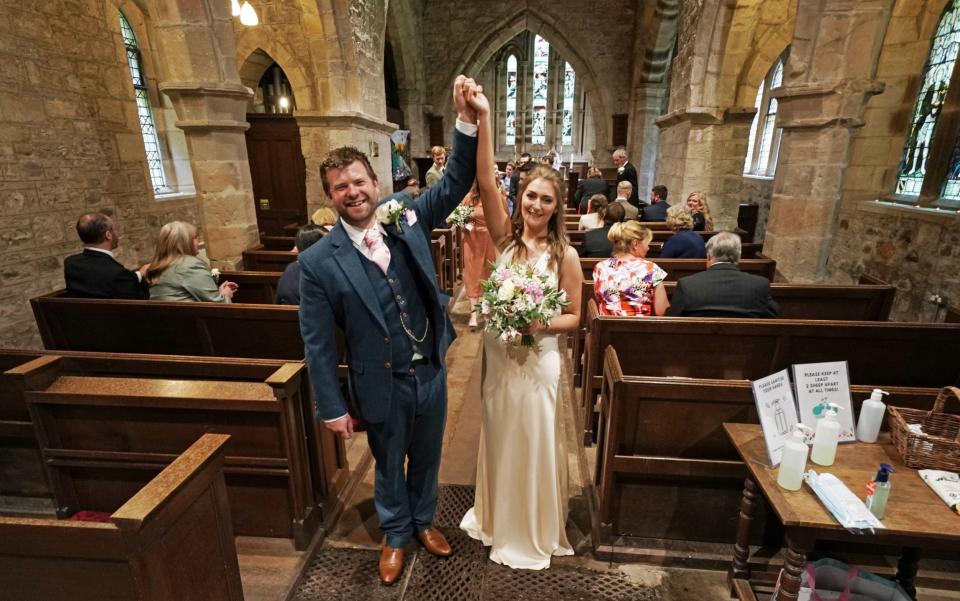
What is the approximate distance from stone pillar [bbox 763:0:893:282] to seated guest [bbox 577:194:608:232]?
2088mm

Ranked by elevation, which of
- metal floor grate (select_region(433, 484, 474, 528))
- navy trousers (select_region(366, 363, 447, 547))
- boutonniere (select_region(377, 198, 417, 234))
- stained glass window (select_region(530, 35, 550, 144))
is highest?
stained glass window (select_region(530, 35, 550, 144))

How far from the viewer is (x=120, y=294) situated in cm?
375

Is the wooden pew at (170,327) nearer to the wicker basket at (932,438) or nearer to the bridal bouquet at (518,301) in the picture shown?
the bridal bouquet at (518,301)

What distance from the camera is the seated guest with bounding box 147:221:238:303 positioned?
3.58 m

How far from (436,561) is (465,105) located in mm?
2361

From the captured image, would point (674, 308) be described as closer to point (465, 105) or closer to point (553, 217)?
point (553, 217)

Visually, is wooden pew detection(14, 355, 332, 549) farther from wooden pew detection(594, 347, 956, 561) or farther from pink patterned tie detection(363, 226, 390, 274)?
wooden pew detection(594, 347, 956, 561)

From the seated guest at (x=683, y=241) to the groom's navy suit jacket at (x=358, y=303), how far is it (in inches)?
133

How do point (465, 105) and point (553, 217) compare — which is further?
point (553, 217)

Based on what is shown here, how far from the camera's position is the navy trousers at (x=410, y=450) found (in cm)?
229

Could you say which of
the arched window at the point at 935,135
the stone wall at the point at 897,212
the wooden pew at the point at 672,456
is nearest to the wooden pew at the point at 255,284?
the wooden pew at the point at 672,456

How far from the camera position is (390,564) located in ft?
8.19

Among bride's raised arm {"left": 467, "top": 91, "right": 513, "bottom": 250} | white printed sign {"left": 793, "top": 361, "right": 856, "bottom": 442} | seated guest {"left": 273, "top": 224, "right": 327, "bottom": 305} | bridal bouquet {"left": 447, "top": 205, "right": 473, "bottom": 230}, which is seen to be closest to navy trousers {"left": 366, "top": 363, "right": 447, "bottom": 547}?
bride's raised arm {"left": 467, "top": 91, "right": 513, "bottom": 250}

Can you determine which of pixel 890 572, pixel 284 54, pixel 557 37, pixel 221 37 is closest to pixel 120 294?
pixel 221 37
